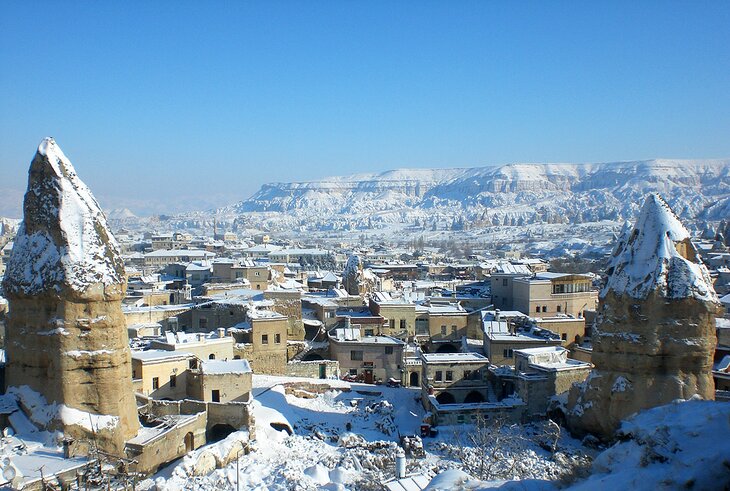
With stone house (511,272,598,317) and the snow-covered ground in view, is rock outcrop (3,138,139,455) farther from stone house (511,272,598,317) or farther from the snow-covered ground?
stone house (511,272,598,317)

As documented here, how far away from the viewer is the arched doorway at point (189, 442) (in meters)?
21.9

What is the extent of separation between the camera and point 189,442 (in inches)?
865

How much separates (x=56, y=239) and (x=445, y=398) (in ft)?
60.2

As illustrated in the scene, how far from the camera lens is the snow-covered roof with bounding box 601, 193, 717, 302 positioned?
77.6 feet

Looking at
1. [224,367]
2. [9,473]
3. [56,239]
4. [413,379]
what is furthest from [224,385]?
[413,379]

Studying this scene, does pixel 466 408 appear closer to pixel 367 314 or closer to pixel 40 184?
pixel 367 314

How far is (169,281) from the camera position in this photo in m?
58.4

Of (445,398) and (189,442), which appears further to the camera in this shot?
(445,398)

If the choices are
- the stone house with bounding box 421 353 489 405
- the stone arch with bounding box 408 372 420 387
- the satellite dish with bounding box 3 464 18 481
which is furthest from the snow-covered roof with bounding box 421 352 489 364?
the satellite dish with bounding box 3 464 18 481

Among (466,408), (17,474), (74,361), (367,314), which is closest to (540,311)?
(367,314)

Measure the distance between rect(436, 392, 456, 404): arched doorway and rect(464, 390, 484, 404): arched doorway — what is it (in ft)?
2.22

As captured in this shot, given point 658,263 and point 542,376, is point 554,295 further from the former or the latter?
point 658,263

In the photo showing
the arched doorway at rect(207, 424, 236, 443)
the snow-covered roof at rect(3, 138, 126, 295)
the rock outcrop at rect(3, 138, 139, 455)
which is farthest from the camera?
the arched doorway at rect(207, 424, 236, 443)

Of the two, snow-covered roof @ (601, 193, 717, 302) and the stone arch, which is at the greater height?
snow-covered roof @ (601, 193, 717, 302)
